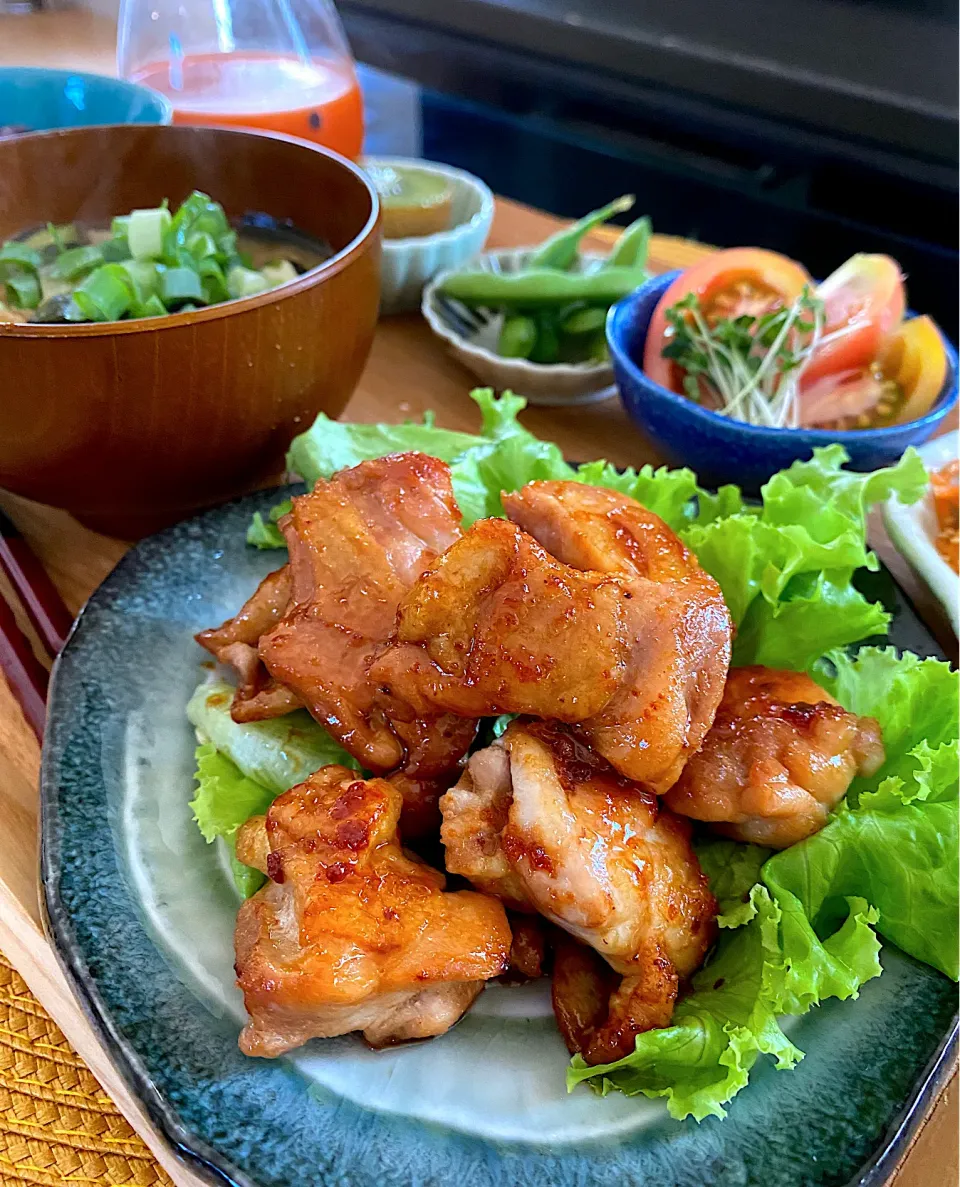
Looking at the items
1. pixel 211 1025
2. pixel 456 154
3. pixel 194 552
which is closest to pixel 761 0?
pixel 456 154

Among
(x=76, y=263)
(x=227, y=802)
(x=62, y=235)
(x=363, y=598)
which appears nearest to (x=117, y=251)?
(x=76, y=263)

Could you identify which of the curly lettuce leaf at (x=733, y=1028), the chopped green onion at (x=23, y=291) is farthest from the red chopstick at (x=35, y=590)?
the curly lettuce leaf at (x=733, y=1028)

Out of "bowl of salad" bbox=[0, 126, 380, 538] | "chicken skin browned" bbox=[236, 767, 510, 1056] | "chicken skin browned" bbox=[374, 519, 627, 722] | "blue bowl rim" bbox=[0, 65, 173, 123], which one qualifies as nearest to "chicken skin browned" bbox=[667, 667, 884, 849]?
"chicken skin browned" bbox=[374, 519, 627, 722]

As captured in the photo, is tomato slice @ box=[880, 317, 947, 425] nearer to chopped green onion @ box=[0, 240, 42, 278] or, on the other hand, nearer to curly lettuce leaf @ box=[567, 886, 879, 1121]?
curly lettuce leaf @ box=[567, 886, 879, 1121]

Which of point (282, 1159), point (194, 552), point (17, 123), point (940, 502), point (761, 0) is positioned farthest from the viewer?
point (761, 0)

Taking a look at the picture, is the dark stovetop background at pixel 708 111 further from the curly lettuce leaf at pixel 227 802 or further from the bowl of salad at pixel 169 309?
the curly lettuce leaf at pixel 227 802

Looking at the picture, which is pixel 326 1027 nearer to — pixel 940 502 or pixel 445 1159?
pixel 445 1159
